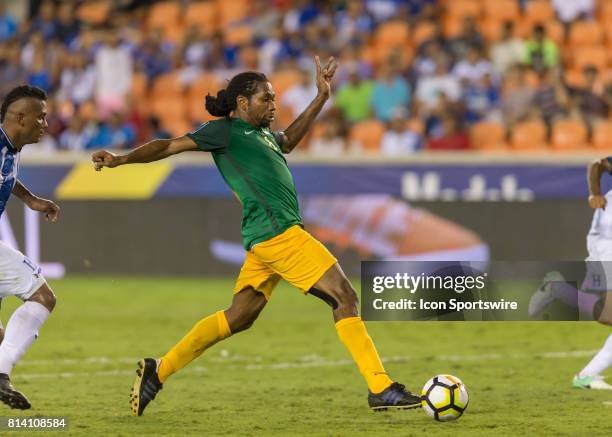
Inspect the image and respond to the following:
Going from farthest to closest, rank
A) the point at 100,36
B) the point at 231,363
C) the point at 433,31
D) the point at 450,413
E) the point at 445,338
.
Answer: the point at 100,36 < the point at 433,31 < the point at 445,338 < the point at 231,363 < the point at 450,413

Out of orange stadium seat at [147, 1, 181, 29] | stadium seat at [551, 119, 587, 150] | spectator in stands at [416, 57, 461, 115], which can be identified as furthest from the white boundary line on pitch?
orange stadium seat at [147, 1, 181, 29]

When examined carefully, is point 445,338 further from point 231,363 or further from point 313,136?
point 313,136

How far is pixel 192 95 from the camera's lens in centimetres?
2131

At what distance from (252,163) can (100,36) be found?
1480 cm

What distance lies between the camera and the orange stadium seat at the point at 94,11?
23734mm

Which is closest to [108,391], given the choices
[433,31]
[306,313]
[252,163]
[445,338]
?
[252,163]

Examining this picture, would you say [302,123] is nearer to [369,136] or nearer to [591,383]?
[591,383]

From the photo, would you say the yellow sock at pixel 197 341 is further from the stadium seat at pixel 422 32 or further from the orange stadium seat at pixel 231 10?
the orange stadium seat at pixel 231 10

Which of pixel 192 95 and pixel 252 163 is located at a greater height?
pixel 192 95

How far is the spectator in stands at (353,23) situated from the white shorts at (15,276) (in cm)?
1293

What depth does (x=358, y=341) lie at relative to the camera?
26.6 feet

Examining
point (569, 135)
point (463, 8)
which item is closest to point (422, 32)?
point (463, 8)

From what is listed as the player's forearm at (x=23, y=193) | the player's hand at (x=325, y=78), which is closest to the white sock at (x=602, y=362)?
the player's hand at (x=325, y=78)

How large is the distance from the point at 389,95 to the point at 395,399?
11.9 metres
